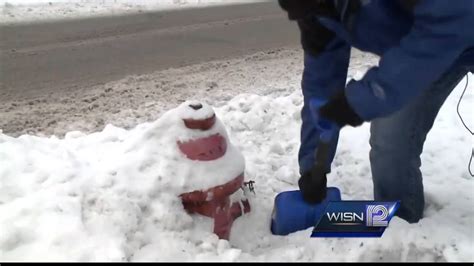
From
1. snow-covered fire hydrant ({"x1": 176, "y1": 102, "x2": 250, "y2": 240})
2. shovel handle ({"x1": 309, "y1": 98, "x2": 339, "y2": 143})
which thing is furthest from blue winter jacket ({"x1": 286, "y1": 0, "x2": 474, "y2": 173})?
snow-covered fire hydrant ({"x1": 176, "y1": 102, "x2": 250, "y2": 240})

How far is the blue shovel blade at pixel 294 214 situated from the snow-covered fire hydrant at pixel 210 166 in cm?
24

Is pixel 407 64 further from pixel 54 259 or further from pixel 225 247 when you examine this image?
pixel 54 259

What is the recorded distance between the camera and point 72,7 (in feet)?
31.2

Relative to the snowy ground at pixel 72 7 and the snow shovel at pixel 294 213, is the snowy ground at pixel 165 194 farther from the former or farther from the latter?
the snowy ground at pixel 72 7

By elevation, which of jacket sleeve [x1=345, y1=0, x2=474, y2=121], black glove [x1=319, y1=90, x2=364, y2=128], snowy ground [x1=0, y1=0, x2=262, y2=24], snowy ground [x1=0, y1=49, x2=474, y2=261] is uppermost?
jacket sleeve [x1=345, y1=0, x2=474, y2=121]

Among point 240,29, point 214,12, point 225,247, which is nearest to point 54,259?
point 225,247

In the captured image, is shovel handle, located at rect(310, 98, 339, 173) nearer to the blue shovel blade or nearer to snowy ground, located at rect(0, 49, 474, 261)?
the blue shovel blade

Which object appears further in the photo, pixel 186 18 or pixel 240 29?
pixel 186 18

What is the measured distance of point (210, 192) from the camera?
2480 millimetres

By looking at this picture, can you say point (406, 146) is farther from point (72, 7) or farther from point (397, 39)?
point (72, 7)

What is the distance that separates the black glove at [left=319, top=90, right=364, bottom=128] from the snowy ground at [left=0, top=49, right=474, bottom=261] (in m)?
0.62

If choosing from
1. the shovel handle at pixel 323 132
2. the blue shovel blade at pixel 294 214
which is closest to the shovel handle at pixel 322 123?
the shovel handle at pixel 323 132

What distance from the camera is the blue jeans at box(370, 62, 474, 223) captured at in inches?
94.7

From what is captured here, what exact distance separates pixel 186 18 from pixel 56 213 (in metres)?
6.86
